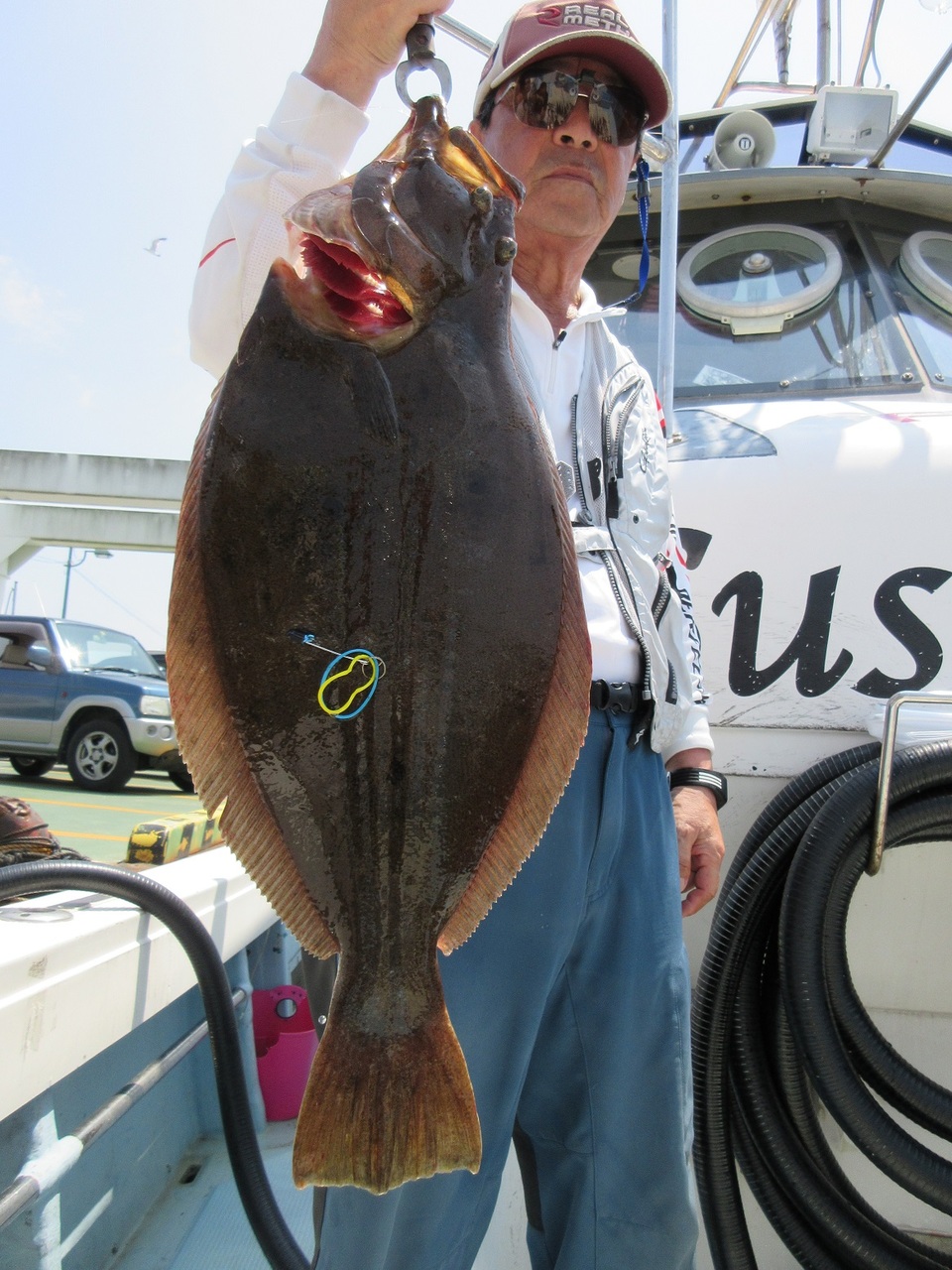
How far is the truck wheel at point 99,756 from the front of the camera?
11.2 m

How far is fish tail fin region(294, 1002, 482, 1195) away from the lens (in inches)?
43.1

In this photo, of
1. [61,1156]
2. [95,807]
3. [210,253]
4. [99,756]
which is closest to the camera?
[210,253]

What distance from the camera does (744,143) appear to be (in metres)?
4.34

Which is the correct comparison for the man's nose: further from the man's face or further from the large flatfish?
the large flatfish

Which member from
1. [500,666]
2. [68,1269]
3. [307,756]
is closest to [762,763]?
[500,666]

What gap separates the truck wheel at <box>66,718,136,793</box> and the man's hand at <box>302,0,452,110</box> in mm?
10881

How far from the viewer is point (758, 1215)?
2.31 meters

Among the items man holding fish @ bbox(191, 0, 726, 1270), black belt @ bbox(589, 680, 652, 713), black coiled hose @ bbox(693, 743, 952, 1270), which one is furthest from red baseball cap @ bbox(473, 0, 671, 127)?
black coiled hose @ bbox(693, 743, 952, 1270)

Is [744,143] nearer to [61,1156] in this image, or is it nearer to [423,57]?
[423,57]

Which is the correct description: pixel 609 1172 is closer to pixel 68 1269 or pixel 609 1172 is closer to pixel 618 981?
pixel 618 981

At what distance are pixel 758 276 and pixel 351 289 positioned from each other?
340 centimetres

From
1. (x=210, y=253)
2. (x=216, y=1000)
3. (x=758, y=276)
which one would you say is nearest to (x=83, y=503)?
(x=758, y=276)

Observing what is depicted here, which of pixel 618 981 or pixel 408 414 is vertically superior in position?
pixel 408 414

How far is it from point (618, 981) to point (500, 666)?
26.0 inches
